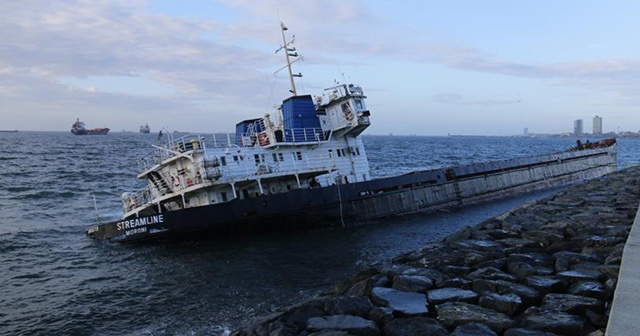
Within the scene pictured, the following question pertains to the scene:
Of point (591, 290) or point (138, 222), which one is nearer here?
point (591, 290)

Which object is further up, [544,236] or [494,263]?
[494,263]

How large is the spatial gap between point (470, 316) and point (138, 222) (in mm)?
18395

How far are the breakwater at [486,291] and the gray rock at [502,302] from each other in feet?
0.05

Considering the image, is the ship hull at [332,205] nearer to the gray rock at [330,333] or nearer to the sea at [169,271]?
the sea at [169,271]

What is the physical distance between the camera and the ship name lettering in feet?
69.1

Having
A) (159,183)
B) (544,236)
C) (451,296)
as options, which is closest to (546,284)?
(451,296)

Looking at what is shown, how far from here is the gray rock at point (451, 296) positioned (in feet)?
22.7

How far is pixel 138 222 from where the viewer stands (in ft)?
69.6

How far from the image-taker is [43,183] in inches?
1578

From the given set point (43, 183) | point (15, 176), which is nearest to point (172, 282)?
point (43, 183)

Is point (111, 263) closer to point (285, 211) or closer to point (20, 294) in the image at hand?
point (20, 294)

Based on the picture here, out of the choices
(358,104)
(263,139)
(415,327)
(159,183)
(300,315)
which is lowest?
(415,327)

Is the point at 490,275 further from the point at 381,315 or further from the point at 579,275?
the point at 381,315

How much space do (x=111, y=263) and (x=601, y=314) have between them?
57.6 ft
